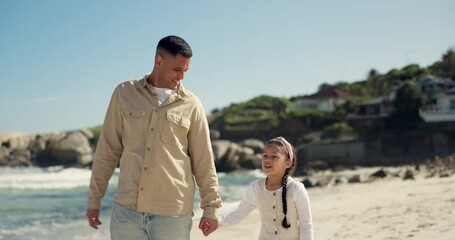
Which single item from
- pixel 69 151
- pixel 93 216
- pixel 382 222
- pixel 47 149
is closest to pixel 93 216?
pixel 93 216

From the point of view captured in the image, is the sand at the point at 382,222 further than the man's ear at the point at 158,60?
Yes

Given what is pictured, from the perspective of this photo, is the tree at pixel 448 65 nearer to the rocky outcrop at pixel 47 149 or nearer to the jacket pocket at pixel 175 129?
the rocky outcrop at pixel 47 149

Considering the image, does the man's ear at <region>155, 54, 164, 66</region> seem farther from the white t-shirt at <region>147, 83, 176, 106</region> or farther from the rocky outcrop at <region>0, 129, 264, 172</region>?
the rocky outcrop at <region>0, 129, 264, 172</region>

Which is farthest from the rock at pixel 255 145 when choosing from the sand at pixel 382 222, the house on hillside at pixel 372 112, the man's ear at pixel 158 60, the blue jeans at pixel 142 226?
the blue jeans at pixel 142 226

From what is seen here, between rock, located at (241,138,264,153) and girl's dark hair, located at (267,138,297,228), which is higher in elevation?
girl's dark hair, located at (267,138,297,228)

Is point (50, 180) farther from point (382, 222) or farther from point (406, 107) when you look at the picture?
point (382, 222)

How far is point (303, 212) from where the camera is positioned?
360 cm

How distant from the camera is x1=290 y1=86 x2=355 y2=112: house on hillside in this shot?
65213 millimetres

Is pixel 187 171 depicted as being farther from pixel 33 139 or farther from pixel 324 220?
pixel 33 139

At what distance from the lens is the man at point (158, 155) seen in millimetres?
3178

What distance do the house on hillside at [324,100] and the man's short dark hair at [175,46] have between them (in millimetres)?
61974

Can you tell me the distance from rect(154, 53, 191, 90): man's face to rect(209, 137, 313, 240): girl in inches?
34.8

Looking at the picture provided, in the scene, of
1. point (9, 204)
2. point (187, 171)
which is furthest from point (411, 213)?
point (9, 204)

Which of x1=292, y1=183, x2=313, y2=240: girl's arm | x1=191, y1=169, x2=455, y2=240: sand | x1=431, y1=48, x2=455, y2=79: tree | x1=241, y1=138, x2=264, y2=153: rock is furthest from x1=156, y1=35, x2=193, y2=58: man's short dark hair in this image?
x1=431, y1=48, x2=455, y2=79: tree
